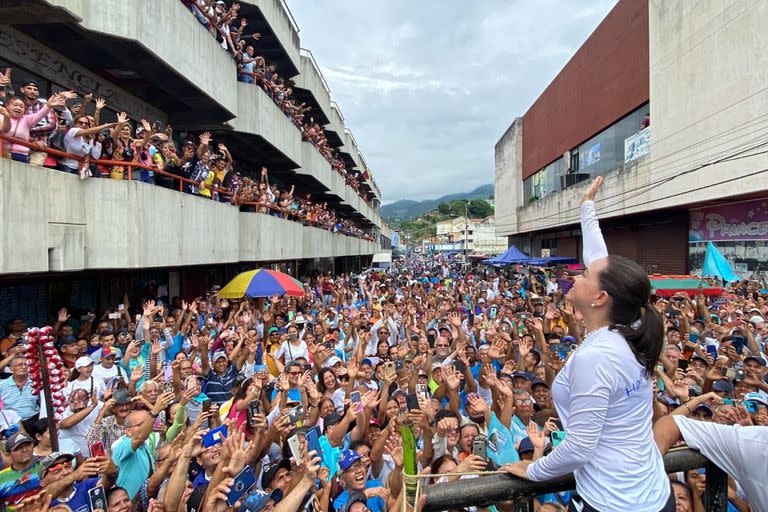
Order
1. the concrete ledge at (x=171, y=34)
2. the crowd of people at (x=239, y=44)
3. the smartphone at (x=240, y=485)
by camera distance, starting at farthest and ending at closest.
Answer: the crowd of people at (x=239, y=44), the concrete ledge at (x=171, y=34), the smartphone at (x=240, y=485)

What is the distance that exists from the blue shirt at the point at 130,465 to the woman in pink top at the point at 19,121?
500cm

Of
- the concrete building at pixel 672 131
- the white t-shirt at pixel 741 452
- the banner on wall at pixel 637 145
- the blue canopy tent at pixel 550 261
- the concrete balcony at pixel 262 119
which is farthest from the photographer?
the blue canopy tent at pixel 550 261

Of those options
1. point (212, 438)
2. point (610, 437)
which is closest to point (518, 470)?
point (610, 437)

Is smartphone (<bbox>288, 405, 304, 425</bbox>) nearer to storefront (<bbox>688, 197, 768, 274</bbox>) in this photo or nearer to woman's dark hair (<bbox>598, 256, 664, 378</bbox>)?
woman's dark hair (<bbox>598, 256, 664, 378</bbox>)

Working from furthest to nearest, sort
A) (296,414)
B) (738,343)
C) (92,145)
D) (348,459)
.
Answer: (92,145)
(738,343)
(296,414)
(348,459)

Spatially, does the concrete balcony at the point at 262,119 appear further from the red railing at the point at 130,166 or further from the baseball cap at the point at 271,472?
the baseball cap at the point at 271,472

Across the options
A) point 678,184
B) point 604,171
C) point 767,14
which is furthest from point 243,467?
point 604,171

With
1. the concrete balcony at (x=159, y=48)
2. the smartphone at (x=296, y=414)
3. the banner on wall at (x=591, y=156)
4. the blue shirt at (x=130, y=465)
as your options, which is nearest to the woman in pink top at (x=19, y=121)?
the concrete balcony at (x=159, y=48)

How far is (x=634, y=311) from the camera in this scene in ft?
5.58

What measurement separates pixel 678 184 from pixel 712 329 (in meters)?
10.1

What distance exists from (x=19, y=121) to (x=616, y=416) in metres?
8.26

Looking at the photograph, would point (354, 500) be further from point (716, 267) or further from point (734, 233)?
point (734, 233)

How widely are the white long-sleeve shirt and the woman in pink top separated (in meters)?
7.71

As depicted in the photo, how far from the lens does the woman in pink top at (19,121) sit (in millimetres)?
6452
